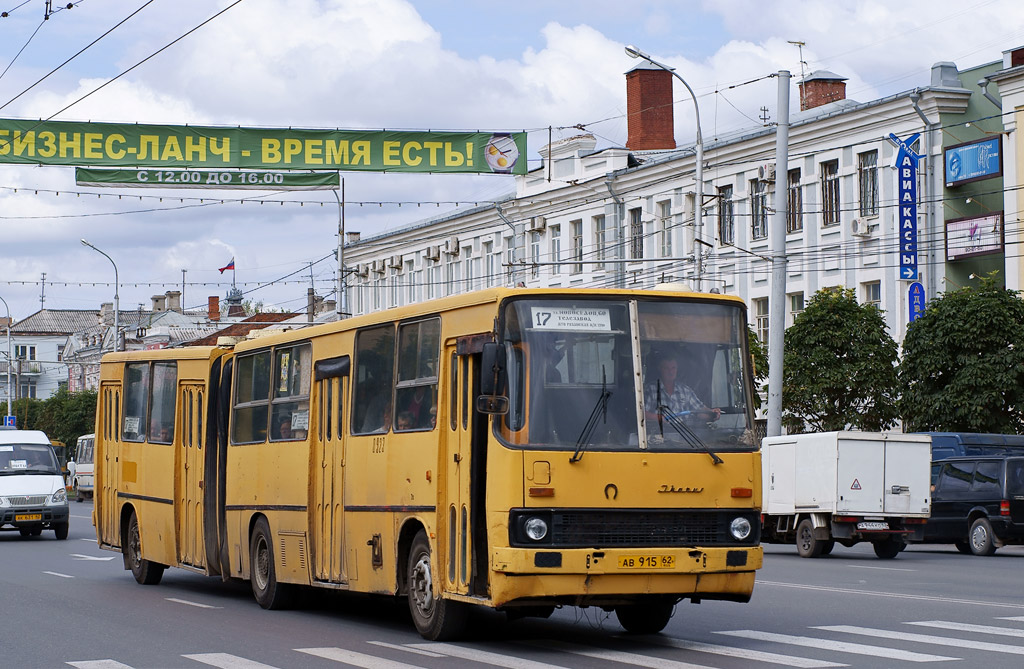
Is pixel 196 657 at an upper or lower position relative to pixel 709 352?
lower

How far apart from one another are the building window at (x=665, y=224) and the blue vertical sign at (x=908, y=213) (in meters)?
10.9

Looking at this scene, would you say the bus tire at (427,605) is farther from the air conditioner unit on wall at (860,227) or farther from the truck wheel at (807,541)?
the air conditioner unit on wall at (860,227)

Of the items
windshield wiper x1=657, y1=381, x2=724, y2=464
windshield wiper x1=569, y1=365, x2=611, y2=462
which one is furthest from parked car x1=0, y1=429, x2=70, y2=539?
windshield wiper x1=657, y1=381, x2=724, y2=464

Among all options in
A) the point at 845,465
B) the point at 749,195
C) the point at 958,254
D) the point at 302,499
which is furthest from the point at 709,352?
the point at 749,195

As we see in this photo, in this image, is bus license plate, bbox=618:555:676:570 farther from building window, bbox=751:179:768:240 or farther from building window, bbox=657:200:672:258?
building window, bbox=657:200:672:258

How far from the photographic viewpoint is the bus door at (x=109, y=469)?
22.2m

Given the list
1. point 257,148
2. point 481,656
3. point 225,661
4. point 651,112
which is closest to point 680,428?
point 481,656

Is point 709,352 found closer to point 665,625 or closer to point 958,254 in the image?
point 665,625

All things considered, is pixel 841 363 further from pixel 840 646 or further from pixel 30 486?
pixel 840 646

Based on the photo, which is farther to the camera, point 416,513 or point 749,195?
point 749,195

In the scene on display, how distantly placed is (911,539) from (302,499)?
16345 millimetres

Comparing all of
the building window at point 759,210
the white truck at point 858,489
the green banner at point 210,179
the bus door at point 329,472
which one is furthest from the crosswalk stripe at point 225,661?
the building window at point 759,210

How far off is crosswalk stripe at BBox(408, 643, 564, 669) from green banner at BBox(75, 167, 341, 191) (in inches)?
649

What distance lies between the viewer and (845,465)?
28.1 meters
